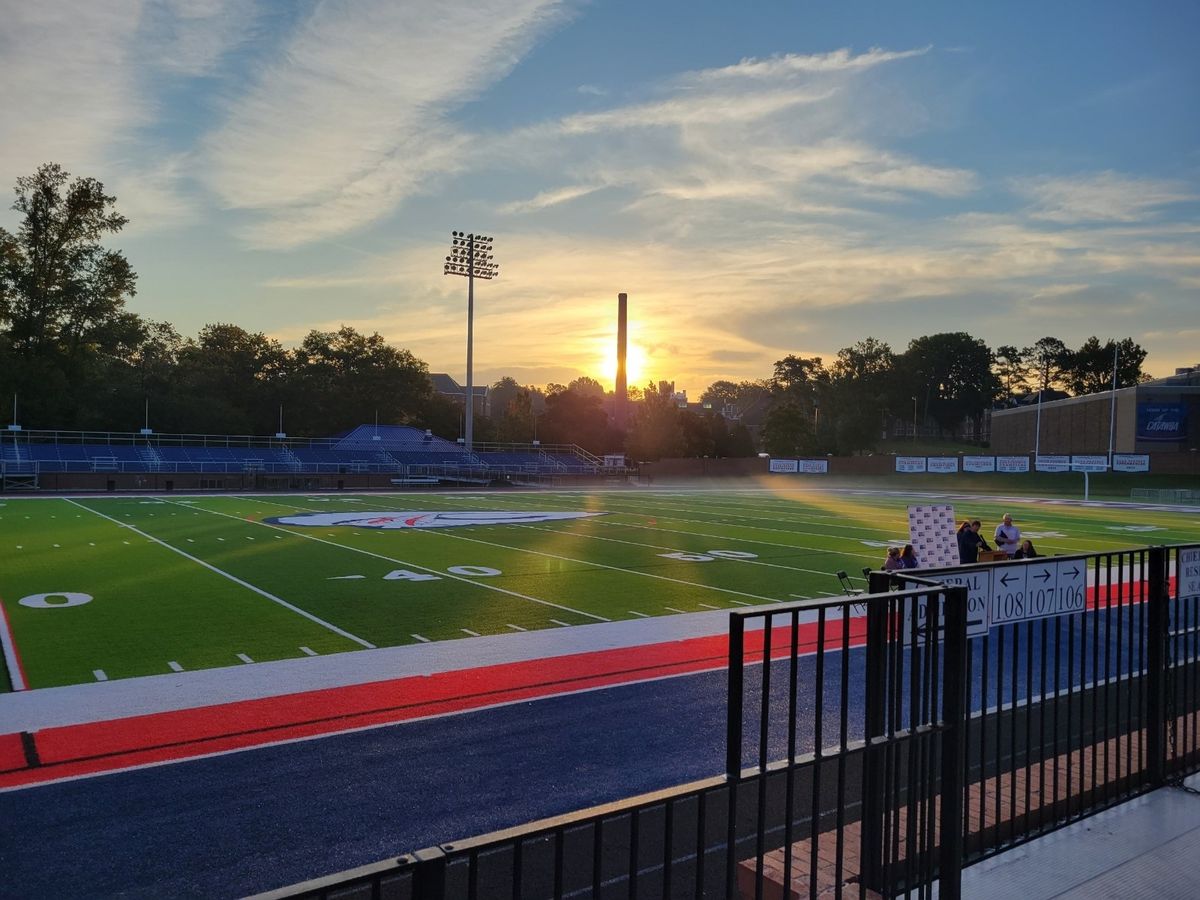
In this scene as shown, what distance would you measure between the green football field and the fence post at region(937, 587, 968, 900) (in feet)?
27.4

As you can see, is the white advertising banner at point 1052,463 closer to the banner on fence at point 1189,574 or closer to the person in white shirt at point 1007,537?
the person in white shirt at point 1007,537

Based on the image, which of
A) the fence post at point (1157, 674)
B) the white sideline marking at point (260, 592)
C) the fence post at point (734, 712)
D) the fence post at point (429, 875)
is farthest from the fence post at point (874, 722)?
the white sideline marking at point (260, 592)

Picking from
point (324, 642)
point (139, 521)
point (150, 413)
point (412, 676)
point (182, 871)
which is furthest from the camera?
point (150, 413)

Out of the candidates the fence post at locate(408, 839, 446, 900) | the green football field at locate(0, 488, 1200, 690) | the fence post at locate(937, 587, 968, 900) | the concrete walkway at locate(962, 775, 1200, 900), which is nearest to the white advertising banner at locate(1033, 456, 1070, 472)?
the green football field at locate(0, 488, 1200, 690)

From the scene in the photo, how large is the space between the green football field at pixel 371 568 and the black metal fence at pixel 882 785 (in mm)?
6390

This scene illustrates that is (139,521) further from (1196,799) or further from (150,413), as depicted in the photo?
(150,413)

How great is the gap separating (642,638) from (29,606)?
9.48m

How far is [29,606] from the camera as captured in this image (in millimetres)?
13375

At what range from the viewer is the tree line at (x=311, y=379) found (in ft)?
223

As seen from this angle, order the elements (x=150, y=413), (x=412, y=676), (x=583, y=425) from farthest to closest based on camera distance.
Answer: (x=583, y=425)
(x=150, y=413)
(x=412, y=676)

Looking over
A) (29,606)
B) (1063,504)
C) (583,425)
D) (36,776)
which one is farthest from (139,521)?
(583,425)

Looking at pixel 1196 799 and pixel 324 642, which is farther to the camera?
pixel 324 642

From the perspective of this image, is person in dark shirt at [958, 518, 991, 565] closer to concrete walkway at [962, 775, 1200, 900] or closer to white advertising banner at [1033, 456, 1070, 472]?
concrete walkway at [962, 775, 1200, 900]

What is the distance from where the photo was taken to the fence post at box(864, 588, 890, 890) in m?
3.83
